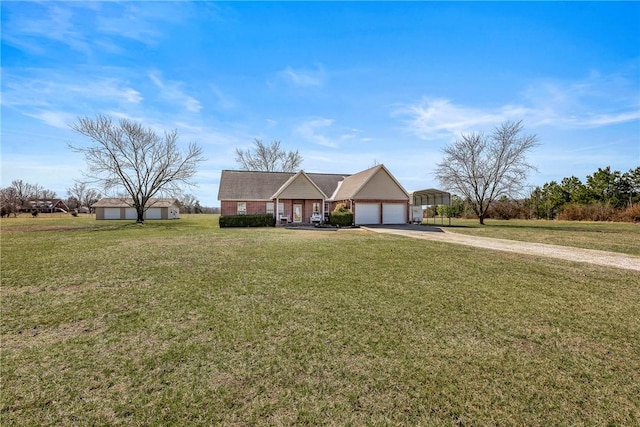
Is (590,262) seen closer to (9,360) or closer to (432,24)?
(432,24)

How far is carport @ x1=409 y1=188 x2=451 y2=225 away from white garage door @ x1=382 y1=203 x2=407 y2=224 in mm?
1407

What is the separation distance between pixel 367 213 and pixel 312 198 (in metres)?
5.50

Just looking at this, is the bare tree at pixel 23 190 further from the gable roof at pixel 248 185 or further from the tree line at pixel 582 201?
the tree line at pixel 582 201

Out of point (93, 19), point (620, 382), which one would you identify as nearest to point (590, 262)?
point (620, 382)

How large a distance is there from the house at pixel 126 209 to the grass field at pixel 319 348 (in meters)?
46.7

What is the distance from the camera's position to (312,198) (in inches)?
1102

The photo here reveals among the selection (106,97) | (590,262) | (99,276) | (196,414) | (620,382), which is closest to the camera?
(196,414)

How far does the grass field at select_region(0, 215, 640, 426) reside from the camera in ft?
8.63

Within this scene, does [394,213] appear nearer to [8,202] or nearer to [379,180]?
[379,180]

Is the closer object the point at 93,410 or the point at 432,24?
the point at 93,410

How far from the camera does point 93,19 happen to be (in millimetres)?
9273

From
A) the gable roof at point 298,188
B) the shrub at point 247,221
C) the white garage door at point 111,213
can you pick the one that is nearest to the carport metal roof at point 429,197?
the gable roof at point 298,188

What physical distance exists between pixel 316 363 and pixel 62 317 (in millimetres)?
4354

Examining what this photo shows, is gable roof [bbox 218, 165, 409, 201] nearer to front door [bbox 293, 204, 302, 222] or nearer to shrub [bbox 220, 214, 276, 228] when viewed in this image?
front door [bbox 293, 204, 302, 222]
